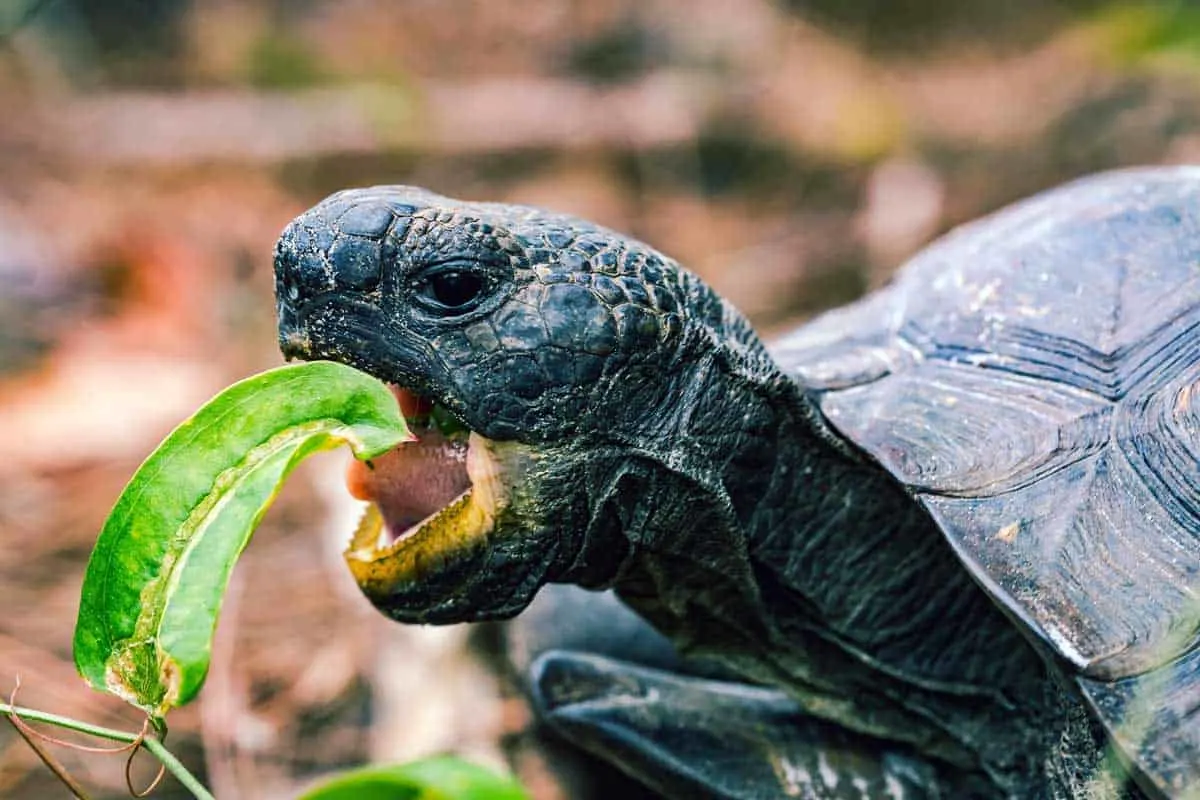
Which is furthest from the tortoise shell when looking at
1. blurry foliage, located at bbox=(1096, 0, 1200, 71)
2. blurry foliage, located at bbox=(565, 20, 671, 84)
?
blurry foliage, located at bbox=(565, 20, 671, 84)

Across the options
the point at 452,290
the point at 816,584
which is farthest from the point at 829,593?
the point at 452,290

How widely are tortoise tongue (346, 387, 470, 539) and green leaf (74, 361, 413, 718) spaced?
1.50 feet

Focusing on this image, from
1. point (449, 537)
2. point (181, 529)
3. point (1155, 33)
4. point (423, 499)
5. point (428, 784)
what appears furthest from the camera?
point (1155, 33)

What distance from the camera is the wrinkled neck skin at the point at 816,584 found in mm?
1843

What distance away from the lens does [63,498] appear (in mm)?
3889

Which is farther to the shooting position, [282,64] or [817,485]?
[282,64]

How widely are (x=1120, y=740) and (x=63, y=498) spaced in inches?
132

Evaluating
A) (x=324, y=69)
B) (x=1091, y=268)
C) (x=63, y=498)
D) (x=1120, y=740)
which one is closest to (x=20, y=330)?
(x=63, y=498)

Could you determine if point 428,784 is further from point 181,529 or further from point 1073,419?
point 1073,419

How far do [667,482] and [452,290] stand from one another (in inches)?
Result: 16.8

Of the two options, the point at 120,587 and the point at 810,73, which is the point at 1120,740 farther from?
the point at 810,73

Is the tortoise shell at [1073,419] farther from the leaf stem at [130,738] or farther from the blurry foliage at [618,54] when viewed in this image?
the blurry foliage at [618,54]

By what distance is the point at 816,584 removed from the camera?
78.8 inches

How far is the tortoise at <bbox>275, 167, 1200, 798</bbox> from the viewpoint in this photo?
166 centimetres
